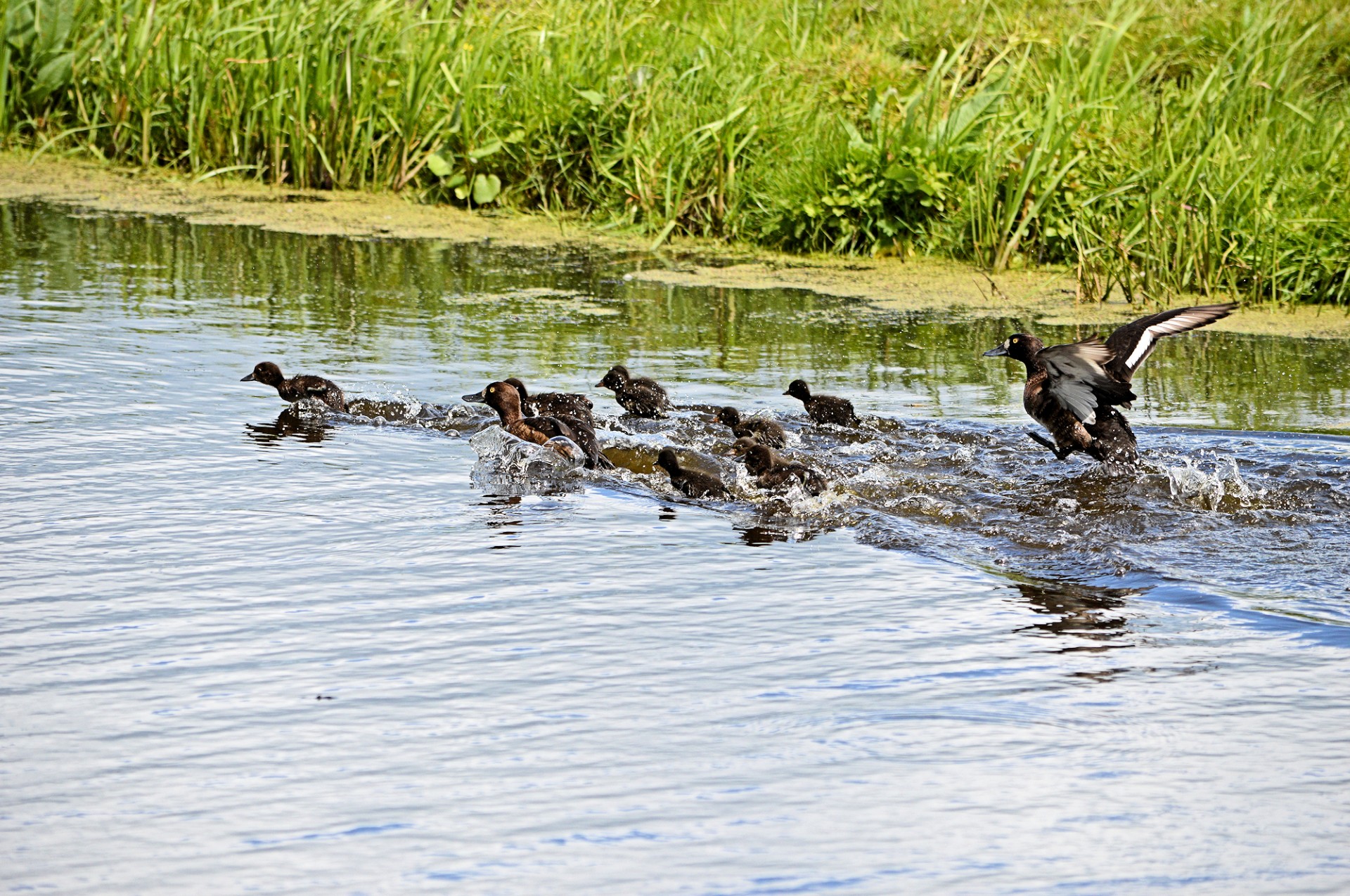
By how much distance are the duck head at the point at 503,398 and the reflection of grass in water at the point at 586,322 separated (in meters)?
1.16

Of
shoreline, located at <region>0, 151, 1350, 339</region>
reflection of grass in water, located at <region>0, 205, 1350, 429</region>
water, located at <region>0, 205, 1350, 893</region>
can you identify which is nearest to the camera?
water, located at <region>0, 205, 1350, 893</region>

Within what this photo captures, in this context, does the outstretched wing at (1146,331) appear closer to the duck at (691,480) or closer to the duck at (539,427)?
the duck at (691,480)

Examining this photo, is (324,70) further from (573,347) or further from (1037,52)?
(1037,52)

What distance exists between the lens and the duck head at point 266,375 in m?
7.57

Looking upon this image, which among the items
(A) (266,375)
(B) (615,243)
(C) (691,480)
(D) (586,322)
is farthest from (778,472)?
(B) (615,243)

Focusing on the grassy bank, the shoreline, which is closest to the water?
the shoreline

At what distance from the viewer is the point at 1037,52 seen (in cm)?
1275

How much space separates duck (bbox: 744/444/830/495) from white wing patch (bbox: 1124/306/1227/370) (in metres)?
1.52

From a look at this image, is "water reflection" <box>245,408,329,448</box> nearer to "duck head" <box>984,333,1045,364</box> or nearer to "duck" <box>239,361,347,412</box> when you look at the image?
"duck" <box>239,361,347,412</box>

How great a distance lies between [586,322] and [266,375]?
7.51ft

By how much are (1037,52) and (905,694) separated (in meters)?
9.43

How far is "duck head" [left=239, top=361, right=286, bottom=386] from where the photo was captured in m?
7.57

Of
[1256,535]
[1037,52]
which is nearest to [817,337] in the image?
[1256,535]

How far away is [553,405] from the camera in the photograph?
730 centimetres
